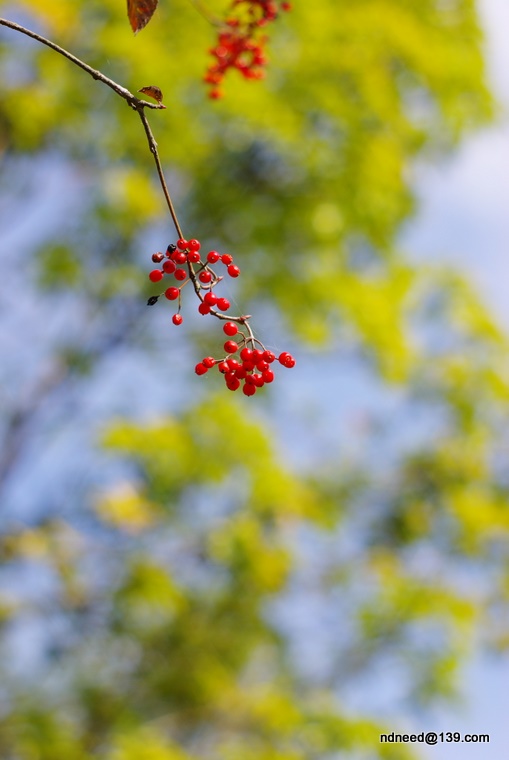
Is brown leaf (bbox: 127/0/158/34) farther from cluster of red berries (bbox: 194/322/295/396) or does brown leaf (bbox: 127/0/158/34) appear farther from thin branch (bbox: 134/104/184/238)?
cluster of red berries (bbox: 194/322/295/396)

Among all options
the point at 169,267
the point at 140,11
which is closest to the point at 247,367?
the point at 169,267

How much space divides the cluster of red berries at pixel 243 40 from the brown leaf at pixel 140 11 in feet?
1.08

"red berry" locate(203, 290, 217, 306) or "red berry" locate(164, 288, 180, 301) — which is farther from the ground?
"red berry" locate(164, 288, 180, 301)

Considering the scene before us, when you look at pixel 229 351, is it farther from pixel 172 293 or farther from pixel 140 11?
pixel 140 11

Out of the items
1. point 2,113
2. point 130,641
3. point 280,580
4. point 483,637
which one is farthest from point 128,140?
point 483,637

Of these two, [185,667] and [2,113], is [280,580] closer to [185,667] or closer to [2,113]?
[185,667]

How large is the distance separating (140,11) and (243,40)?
0.47 m

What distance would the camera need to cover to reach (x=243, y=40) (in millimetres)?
1446

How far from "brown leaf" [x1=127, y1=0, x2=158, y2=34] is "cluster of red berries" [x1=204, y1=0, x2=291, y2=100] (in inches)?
13.0

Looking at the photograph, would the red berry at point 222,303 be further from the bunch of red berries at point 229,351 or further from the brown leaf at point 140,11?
the brown leaf at point 140,11

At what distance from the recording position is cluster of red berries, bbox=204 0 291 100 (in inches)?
52.4

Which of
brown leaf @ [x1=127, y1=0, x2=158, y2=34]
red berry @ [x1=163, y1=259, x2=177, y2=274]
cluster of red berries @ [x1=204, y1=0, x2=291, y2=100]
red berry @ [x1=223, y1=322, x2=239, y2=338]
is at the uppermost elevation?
cluster of red berries @ [x1=204, y1=0, x2=291, y2=100]

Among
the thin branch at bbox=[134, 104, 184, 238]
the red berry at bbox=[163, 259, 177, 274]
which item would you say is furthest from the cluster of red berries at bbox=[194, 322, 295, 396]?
the thin branch at bbox=[134, 104, 184, 238]

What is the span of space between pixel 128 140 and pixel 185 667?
3.37 m
